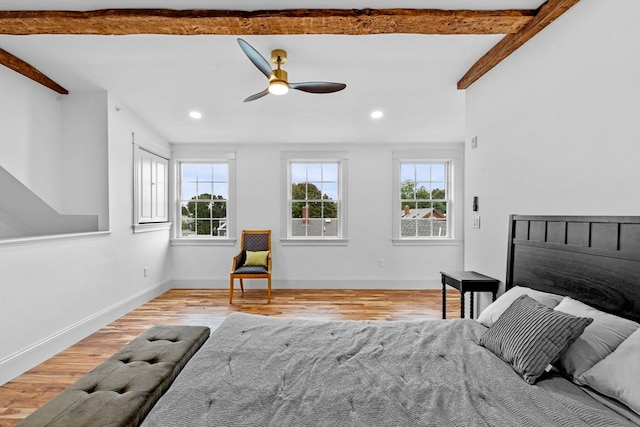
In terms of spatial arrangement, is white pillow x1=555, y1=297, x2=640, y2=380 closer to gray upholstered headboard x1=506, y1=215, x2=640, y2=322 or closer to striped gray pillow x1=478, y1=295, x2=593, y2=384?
striped gray pillow x1=478, y1=295, x2=593, y2=384

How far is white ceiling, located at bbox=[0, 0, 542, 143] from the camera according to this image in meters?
2.67

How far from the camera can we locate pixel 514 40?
241 centimetres

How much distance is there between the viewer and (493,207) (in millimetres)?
2791

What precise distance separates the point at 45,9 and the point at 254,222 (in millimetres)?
3351

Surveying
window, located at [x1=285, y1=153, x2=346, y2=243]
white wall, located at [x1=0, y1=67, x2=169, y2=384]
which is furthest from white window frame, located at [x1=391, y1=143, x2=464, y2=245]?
white wall, located at [x1=0, y1=67, x2=169, y2=384]

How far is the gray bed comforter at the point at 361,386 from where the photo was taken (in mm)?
1045

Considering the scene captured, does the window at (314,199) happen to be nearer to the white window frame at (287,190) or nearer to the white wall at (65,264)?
the white window frame at (287,190)

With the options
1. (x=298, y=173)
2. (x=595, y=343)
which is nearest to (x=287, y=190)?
(x=298, y=173)

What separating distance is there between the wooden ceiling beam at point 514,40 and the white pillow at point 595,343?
1826mm

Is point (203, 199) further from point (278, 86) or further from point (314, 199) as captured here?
point (278, 86)

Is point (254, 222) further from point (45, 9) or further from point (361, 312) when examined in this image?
point (45, 9)

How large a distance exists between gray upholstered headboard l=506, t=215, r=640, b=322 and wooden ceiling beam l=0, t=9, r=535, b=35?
1456 millimetres

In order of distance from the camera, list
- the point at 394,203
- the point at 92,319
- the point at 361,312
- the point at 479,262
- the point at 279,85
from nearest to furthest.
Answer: the point at 279,85 < the point at 479,262 < the point at 92,319 < the point at 361,312 < the point at 394,203

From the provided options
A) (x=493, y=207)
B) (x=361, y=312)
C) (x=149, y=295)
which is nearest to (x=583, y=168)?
(x=493, y=207)
